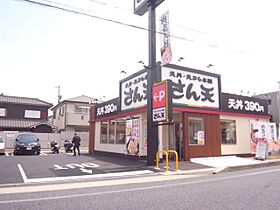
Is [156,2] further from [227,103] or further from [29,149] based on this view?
[29,149]

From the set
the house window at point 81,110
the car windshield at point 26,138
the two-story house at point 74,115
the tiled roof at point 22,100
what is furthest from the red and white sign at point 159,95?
the tiled roof at point 22,100

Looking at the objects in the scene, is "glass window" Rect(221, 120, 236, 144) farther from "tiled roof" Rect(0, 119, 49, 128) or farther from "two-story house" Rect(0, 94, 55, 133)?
"tiled roof" Rect(0, 119, 49, 128)

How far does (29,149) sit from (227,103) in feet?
50.6

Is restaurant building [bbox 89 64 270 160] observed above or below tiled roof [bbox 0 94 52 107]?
below

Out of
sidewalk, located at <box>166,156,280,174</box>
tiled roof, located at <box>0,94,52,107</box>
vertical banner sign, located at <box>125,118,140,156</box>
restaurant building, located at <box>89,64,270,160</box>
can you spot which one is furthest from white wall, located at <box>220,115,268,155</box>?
tiled roof, located at <box>0,94,52,107</box>

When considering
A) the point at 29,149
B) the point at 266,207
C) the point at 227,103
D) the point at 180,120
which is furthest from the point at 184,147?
the point at 29,149

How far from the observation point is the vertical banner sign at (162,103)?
11.1 m

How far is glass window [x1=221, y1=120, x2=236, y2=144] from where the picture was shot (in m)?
16.2

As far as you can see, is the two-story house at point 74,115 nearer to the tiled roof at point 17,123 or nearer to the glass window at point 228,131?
the tiled roof at point 17,123

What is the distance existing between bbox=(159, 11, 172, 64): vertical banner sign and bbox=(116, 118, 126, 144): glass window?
571 centimetres

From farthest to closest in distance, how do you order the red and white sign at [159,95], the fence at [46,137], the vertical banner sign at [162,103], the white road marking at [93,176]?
1. the fence at [46,137]
2. the red and white sign at [159,95]
3. the vertical banner sign at [162,103]
4. the white road marking at [93,176]

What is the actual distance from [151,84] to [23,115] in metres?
27.9

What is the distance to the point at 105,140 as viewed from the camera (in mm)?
19156

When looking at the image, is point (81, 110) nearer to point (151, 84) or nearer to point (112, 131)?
point (112, 131)
